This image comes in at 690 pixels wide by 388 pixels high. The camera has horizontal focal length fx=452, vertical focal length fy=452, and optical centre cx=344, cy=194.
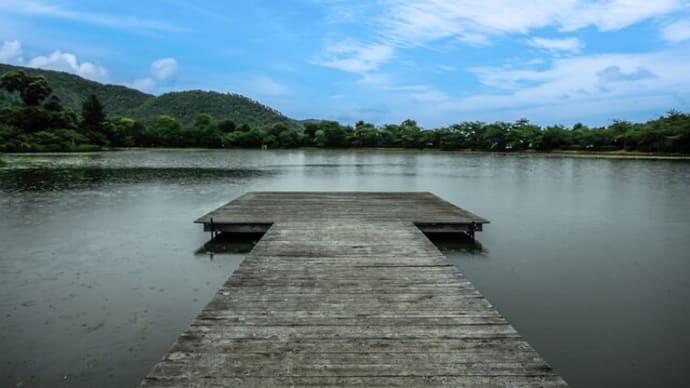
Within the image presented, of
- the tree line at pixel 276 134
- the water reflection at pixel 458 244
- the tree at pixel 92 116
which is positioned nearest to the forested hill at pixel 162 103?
the tree line at pixel 276 134

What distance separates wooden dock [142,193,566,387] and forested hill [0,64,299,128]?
3525 inches

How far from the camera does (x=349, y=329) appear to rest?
11.2 feet

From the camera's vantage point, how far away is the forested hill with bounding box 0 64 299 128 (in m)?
87.8

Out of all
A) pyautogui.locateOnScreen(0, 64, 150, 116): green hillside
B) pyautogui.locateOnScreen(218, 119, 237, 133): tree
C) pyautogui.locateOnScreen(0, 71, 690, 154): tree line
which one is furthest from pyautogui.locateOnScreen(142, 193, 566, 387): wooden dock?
pyautogui.locateOnScreen(0, 64, 150, 116): green hillside

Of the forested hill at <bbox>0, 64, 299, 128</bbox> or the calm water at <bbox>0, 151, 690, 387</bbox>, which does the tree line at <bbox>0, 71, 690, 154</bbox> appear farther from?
the calm water at <bbox>0, 151, 690, 387</bbox>

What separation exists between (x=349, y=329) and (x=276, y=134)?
77754mm

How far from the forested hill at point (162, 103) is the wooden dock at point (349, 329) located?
294 ft

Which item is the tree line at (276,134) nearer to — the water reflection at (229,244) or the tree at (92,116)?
the tree at (92,116)

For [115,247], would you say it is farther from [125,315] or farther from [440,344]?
[440,344]

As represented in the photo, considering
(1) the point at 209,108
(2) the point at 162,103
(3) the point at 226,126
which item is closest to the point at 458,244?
(3) the point at 226,126

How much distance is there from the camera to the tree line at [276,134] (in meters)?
48.8

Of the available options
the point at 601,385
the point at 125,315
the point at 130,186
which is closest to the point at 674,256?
the point at 601,385

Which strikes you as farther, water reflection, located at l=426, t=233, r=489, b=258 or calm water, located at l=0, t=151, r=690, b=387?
water reflection, located at l=426, t=233, r=489, b=258

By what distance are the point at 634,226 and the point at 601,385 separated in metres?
8.09
